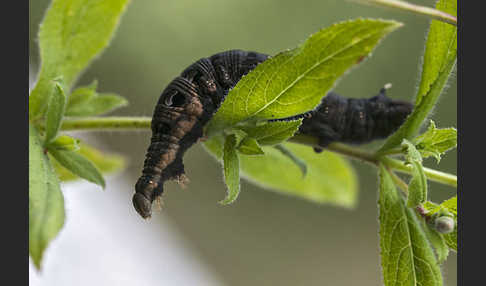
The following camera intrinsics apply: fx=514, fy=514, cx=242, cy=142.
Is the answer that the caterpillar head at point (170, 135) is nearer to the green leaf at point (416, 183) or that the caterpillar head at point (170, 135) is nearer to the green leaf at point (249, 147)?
the green leaf at point (249, 147)

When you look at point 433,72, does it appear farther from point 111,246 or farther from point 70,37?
point 111,246

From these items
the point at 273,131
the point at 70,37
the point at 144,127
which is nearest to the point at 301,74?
the point at 273,131

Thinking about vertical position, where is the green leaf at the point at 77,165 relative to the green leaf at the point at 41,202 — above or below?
below

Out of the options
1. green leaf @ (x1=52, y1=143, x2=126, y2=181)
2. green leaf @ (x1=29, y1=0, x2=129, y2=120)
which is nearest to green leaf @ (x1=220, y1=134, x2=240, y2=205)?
green leaf @ (x1=29, y1=0, x2=129, y2=120)

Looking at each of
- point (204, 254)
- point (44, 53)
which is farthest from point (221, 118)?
point (204, 254)

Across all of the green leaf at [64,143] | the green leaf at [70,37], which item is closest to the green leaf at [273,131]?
the green leaf at [64,143]

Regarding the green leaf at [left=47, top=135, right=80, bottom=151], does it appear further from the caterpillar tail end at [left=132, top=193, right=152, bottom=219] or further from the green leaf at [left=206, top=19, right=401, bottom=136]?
the green leaf at [left=206, top=19, right=401, bottom=136]
